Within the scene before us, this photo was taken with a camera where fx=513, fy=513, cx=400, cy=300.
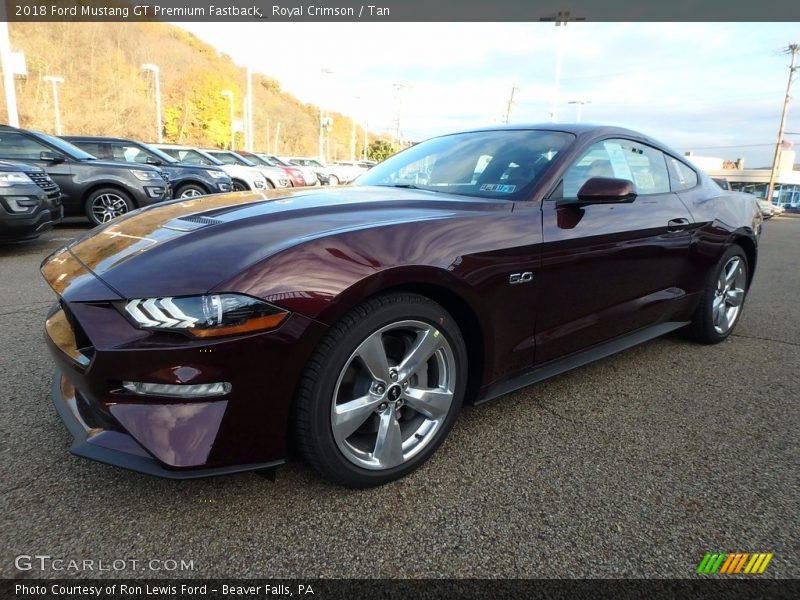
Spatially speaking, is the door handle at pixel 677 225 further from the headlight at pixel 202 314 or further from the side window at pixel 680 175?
the headlight at pixel 202 314

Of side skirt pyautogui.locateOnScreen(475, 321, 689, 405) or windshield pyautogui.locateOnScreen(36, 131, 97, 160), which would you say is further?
windshield pyautogui.locateOnScreen(36, 131, 97, 160)

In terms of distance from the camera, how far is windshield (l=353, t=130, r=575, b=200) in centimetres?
254

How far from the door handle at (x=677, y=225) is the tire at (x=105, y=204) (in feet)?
25.4

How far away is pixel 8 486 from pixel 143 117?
59.7 meters

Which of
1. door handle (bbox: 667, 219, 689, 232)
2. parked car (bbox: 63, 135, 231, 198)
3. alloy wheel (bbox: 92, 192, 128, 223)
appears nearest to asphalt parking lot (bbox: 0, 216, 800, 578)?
door handle (bbox: 667, 219, 689, 232)

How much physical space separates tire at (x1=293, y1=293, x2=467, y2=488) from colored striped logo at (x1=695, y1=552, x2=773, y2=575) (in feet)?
3.17

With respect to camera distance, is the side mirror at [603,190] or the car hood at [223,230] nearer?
the car hood at [223,230]

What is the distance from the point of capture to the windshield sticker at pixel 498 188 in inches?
97.0

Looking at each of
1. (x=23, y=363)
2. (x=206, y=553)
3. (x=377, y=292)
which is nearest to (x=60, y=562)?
(x=206, y=553)

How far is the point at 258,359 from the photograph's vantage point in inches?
62.1

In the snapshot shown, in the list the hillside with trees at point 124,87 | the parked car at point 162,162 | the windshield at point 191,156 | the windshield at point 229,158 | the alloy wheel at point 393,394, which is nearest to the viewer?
the alloy wheel at point 393,394

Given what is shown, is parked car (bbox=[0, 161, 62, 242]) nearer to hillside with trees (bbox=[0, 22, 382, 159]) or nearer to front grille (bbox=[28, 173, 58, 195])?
front grille (bbox=[28, 173, 58, 195])

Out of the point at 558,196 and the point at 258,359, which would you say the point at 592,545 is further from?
the point at 558,196

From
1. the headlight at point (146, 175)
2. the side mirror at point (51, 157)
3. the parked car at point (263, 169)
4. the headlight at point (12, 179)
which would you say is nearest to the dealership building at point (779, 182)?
the parked car at point (263, 169)
